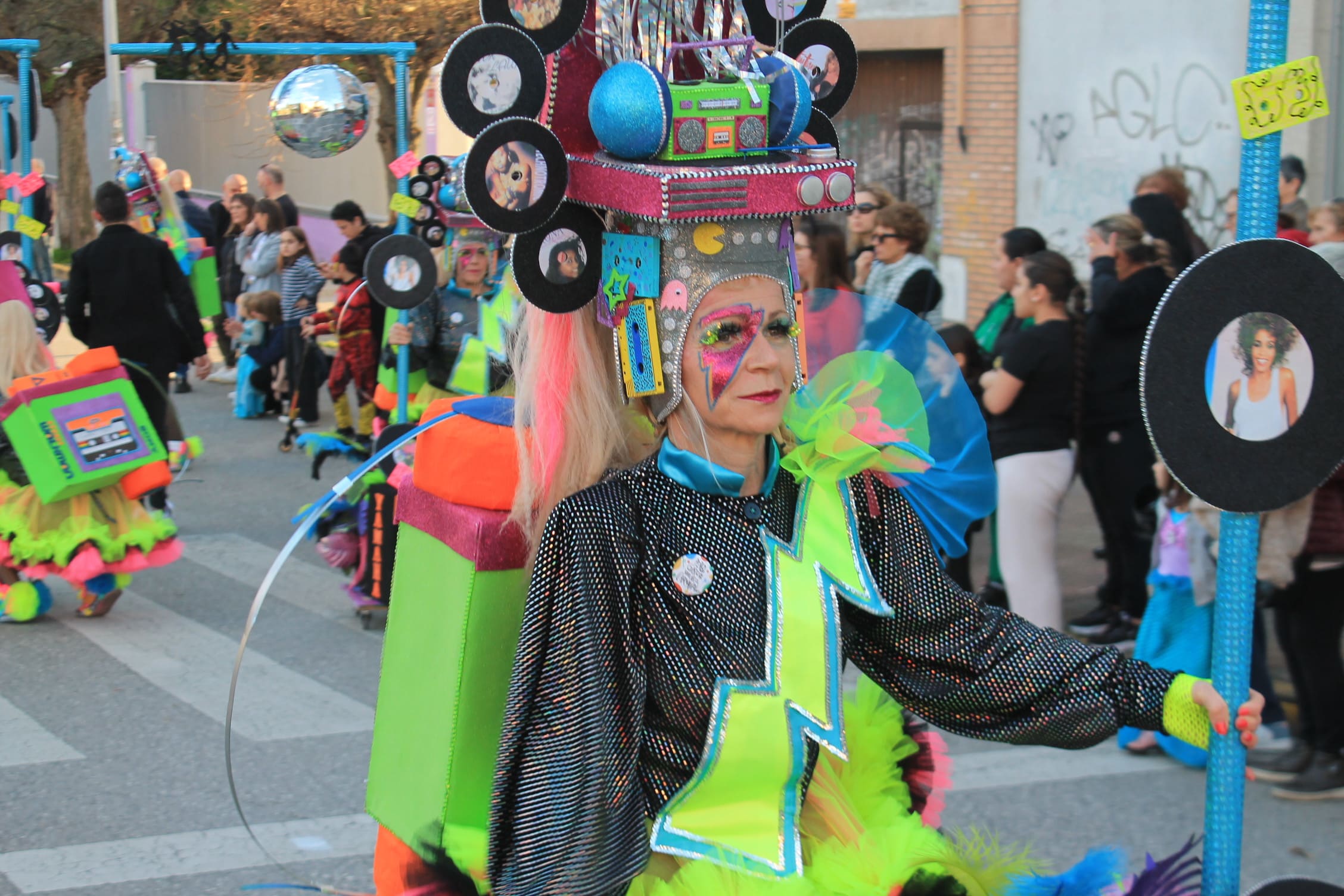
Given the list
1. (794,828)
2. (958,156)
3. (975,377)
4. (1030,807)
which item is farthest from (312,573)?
(958,156)

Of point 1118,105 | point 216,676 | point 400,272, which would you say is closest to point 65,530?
point 216,676

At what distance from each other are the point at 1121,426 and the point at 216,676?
12.8 ft

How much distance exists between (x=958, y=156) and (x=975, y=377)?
21.2 feet

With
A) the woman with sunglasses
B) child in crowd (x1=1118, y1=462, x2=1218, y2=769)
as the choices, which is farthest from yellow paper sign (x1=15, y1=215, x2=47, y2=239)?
child in crowd (x1=1118, y1=462, x2=1218, y2=769)

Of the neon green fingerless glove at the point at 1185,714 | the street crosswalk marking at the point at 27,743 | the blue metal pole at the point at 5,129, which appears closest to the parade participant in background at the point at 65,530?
the street crosswalk marking at the point at 27,743

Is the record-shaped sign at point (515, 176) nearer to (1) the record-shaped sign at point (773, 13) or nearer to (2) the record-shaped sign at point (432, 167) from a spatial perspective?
(1) the record-shaped sign at point (773, 13)

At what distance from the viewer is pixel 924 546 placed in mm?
2592

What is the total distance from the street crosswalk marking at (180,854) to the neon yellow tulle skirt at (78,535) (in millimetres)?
2398

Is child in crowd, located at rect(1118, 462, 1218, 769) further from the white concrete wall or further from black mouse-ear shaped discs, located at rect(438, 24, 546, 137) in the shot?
the white concrete wall

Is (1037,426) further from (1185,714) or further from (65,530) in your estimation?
(65,530)

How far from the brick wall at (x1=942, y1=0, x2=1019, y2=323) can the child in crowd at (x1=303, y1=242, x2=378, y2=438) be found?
5426 millimetres

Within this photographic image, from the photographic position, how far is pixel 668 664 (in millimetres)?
2307

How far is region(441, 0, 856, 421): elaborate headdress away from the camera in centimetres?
228

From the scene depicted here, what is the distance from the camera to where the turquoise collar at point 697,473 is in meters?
2.40
